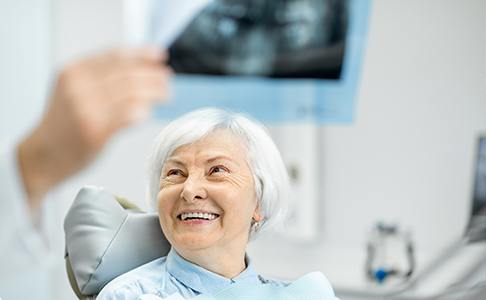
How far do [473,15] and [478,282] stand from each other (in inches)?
62.7

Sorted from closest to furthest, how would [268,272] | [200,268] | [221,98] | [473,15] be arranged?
[200,268]
[473,15]
[268,272]
[221,98]

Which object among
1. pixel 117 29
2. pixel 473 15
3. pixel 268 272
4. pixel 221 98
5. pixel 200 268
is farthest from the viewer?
pixel 117 29

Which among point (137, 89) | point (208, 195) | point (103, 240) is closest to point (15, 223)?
point (103, 240)

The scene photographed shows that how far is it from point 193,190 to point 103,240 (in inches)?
11.7

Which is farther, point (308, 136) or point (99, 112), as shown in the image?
point (308, 136)

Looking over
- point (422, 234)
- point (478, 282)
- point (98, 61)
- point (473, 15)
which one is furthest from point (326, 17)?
point (478, 282)

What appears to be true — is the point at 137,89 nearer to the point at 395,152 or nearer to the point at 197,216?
the point at 395,152

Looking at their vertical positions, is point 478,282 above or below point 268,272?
above

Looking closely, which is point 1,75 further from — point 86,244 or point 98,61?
point 86,244

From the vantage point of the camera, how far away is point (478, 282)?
1731mm

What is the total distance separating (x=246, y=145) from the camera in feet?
5.48

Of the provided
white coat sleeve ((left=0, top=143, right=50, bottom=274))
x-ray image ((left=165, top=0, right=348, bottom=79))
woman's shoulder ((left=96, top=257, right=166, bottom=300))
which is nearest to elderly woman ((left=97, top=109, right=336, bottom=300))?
woman's shoulder ((left=96, top=257, right=166, bottom=300))

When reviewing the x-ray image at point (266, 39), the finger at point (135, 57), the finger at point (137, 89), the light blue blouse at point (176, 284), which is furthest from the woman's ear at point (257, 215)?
the finger at point (135, 57)

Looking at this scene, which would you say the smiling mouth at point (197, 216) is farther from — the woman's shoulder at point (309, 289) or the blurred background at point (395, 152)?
the blurred background at point (395, 152)
